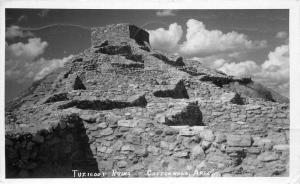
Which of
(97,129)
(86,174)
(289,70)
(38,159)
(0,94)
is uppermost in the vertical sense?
(289,70)

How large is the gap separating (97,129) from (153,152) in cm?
118

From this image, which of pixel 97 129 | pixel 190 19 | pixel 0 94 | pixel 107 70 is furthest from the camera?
pixel 107 70

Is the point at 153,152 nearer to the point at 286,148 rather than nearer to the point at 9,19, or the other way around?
the point at 286,148

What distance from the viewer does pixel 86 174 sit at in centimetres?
596

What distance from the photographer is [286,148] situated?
A: 17.8 feet

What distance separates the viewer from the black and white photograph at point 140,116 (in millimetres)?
A: 5258

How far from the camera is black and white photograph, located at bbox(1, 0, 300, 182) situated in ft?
17.3

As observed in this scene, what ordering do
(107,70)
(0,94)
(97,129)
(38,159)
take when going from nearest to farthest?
(38,159), (97,129), (0,94), (107,70)

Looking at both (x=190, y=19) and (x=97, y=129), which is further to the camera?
(x=190, y=19)

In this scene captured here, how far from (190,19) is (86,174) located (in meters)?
4.24

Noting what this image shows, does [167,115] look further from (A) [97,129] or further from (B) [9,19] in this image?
(B) [9,19]

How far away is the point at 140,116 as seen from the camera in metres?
6.47
